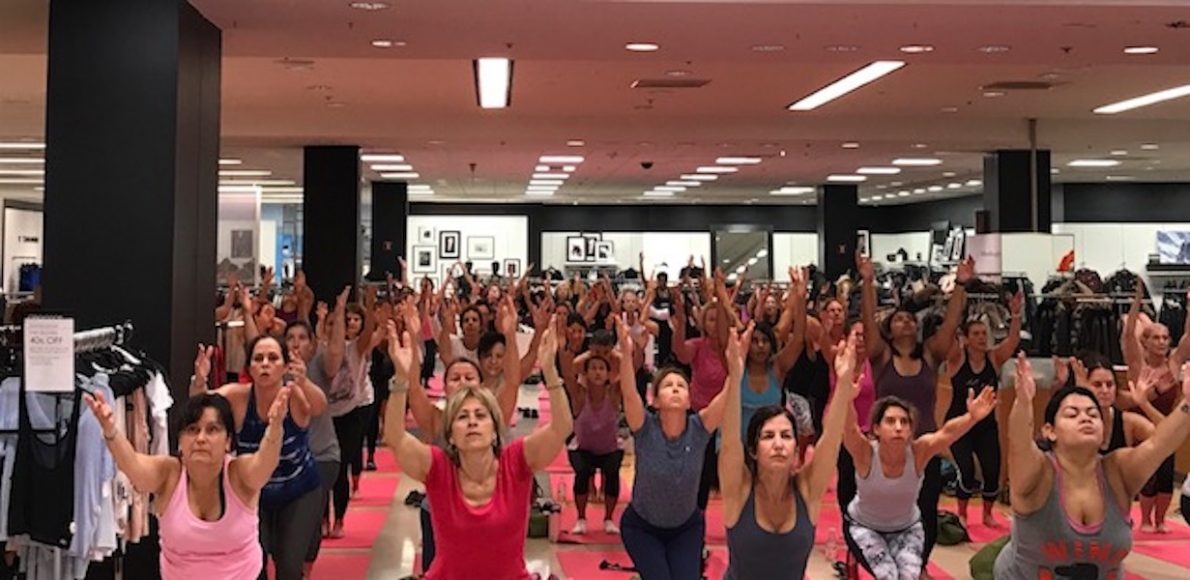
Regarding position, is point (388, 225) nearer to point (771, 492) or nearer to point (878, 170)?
point (878, 170)

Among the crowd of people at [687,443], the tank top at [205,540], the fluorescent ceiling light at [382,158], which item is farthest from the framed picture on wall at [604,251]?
the tank top at [205,540]

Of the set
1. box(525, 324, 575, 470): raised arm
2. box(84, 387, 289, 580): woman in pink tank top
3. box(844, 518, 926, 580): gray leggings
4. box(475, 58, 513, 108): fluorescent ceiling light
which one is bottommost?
box(844, 518, 926, 580): gray leggings

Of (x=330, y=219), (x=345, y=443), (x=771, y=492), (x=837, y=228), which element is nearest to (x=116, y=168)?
(x=345, y=443)

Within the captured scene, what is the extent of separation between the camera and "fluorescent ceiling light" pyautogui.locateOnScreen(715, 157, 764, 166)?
18.4 metres

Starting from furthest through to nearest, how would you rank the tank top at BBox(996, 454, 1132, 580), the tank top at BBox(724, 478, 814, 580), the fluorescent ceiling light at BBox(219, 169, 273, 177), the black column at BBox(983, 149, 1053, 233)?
1. the fluorescent ceiling light at BBox(219, 169, 273, 177)
2. the black column at BBox(983, 149, 1053, 233)
3. the tank top at BBox(724, 478, 814, 580)
4. the tank top at BBox(996, 454, 1132, 580)

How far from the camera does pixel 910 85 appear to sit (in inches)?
477

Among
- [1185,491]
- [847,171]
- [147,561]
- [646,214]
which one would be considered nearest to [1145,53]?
[1185,491]

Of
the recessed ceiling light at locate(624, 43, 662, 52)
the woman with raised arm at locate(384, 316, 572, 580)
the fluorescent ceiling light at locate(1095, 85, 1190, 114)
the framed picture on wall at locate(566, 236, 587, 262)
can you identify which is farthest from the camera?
the framed picture on wall at locate(566, 236, 587, 262)

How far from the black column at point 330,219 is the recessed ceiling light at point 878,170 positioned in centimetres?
938

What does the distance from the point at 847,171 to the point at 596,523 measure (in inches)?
547

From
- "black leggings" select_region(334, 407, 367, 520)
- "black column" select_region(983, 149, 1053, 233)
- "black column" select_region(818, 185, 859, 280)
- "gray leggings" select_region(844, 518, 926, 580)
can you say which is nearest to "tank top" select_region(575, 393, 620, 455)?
"black leggings" select_region(334, 407, 367, 520)

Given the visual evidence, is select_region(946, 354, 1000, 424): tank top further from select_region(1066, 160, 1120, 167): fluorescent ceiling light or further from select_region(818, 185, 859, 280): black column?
select_region(818, 185, 859, 280): black column

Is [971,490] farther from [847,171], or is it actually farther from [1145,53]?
[847,171]

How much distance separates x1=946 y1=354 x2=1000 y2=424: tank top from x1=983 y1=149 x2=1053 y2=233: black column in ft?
28.5
